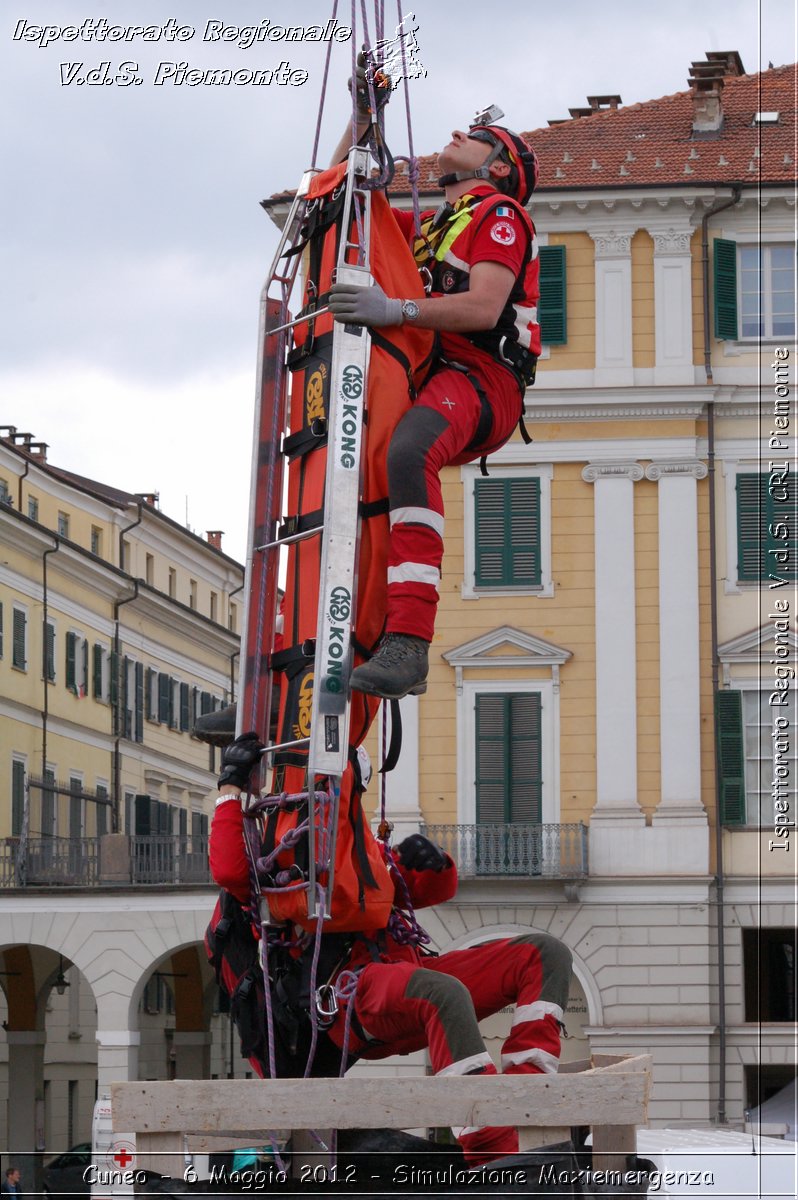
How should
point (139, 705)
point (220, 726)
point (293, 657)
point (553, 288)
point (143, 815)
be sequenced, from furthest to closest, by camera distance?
point (139, 705), point (143, 815), point (553, 288), point (220, 726), point (293, 657)

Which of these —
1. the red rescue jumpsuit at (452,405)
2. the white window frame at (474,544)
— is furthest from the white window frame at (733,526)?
the red rescue jumpsuit at (452,405)

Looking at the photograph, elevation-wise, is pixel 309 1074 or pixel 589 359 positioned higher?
pixel 589 359

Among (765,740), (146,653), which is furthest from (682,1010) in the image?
(146,653)

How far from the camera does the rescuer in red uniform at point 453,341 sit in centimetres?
685

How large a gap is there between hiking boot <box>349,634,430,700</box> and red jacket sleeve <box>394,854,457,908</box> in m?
0.72

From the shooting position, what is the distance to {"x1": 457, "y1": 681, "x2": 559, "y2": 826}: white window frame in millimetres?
36312

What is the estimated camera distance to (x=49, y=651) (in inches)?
2082

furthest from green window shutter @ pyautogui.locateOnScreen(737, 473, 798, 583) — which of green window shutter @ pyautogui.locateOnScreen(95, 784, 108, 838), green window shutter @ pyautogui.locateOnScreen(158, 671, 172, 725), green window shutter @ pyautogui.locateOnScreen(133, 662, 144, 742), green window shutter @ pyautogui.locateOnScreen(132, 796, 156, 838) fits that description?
green window shutter @ pyautogui.locateOnScreen(158, 671, 172, 725)

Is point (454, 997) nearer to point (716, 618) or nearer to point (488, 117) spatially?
point (488, 117)

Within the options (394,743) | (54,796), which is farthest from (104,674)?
(394,743)

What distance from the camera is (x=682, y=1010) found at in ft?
117

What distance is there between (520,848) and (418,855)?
29.0m

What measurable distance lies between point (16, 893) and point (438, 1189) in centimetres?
3407

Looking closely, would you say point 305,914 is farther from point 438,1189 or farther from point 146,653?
point 146,653
